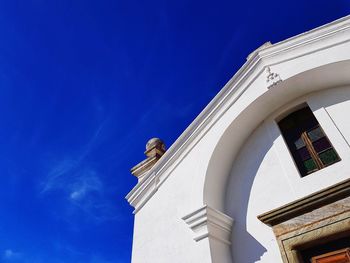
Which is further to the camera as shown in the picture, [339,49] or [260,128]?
[260,128]

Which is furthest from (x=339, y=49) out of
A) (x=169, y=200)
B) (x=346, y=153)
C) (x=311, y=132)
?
(x=169, y=200)

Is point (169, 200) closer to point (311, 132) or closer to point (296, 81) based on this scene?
point (311, 132)

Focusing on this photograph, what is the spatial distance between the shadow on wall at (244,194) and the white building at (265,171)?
0.02 metres

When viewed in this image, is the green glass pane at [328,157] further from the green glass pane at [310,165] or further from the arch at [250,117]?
the arch at [250,117]

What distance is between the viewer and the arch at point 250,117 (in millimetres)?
4824

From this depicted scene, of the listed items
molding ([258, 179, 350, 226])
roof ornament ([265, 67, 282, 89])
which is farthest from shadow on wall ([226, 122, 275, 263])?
roof ornament ([265, 67, 282, 89])

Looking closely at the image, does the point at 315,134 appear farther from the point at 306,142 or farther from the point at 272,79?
the point at 272,79

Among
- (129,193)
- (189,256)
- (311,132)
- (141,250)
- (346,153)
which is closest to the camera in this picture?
(346,153)

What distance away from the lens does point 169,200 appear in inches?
220

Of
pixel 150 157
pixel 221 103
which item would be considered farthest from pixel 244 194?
pixel 150 157

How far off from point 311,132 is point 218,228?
2.40 meters

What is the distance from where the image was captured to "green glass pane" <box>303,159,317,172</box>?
4573 mm

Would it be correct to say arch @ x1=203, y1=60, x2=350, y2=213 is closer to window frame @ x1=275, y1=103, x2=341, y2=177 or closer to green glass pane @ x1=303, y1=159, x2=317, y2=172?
window frame @ x1=275, y1=103, x2=341, y2=177

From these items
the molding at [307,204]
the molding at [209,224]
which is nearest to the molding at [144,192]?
the molding at [209,224]
